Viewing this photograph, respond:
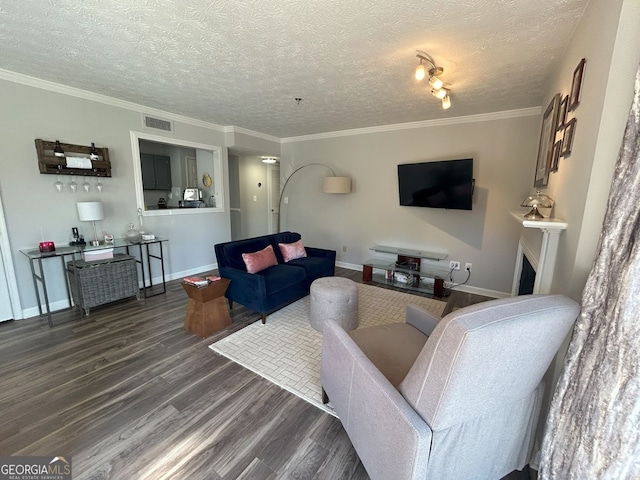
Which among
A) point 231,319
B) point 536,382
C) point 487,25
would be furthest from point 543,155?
point 231,319

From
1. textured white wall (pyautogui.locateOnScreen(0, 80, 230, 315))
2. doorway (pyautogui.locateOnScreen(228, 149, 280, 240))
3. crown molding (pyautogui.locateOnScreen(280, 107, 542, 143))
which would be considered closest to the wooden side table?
textured white wall (pyautogui.locateOnScreen(0, 80, 230, 315))

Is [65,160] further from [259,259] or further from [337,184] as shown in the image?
[337,184]

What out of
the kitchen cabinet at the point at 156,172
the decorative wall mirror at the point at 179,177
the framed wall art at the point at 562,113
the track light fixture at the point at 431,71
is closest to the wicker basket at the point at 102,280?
the decorative wall mirror at the point at 179,177

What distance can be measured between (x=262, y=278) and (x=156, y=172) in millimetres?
A: 3934

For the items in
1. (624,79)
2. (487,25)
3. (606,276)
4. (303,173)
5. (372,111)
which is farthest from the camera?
(303,173)

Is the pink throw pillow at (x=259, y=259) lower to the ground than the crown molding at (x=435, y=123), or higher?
lower

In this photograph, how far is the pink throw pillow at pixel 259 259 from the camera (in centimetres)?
291

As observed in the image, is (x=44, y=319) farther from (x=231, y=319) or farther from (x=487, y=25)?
(x=487, y=25)

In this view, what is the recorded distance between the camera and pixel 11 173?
8.63 feet

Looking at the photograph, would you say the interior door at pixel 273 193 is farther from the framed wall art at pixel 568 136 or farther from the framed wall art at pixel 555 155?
the framed wall art at pixel 568 136

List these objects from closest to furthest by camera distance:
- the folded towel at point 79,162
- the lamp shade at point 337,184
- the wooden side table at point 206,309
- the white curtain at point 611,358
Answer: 1. the white curtain at point 611,358
2. the wooden side table at point 206,309
3. the folded towel at point 79,162
4. the lamp shade at point 337,184

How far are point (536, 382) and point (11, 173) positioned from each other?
176 inches

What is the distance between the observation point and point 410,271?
3.88m

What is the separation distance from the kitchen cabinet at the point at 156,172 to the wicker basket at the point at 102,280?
2334mm
